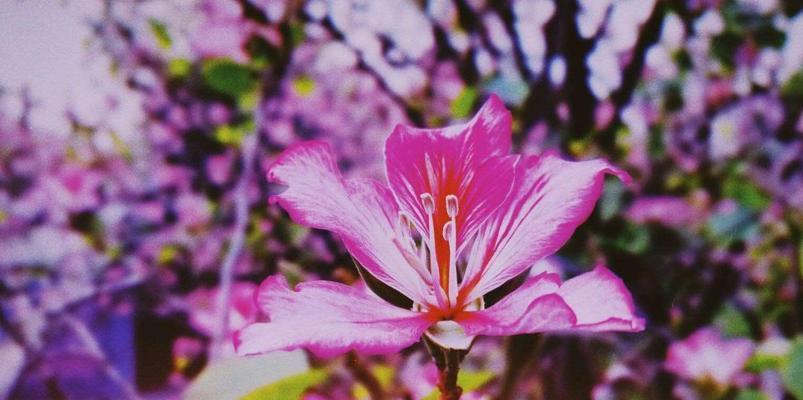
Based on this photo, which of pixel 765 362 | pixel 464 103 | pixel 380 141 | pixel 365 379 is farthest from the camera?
pixel 380 141

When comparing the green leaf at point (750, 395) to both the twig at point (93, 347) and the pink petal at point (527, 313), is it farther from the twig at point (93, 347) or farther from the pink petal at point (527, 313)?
the twig at point (93, 347)

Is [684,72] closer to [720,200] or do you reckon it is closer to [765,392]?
[720,200]

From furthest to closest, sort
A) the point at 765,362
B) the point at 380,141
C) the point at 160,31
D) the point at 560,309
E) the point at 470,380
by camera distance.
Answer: the point at 380,141 → the point at 160,31 → the point at 765,362 → the point at 470,380 → the point at 560,309

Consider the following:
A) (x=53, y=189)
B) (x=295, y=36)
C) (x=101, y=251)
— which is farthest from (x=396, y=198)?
(x=53, y=189)

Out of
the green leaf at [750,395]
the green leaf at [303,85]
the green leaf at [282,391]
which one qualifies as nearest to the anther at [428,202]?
the green leaf at [282,391]

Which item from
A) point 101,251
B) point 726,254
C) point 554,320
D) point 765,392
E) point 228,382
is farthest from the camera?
point 101,251

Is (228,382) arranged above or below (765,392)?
above

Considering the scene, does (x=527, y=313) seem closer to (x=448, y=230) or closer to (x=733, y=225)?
(x=448, y=230)

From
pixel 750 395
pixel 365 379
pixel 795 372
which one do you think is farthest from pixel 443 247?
pixel 750 395
